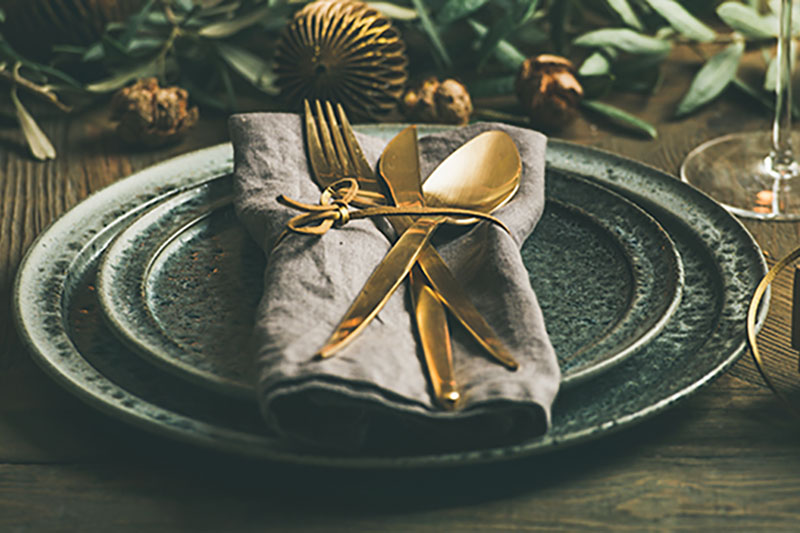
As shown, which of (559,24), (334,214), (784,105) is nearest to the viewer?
(334,214)

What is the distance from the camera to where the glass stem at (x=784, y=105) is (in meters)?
0.73

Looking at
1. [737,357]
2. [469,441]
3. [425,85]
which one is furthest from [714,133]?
[469,441]

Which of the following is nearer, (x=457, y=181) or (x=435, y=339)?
(x=435, y=339)

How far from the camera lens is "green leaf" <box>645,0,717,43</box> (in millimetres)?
944

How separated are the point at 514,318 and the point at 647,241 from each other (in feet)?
0.53

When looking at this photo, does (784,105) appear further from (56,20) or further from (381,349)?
(56,20)

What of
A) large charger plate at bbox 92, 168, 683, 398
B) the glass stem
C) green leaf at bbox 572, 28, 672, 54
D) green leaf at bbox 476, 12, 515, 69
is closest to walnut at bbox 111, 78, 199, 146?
large charger plate at bbox 92, 168, 683, 398

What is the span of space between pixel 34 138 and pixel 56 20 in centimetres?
18

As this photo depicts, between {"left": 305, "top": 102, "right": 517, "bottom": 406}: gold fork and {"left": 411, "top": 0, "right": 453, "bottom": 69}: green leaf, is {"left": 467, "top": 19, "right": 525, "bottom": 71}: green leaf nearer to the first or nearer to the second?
{"left": 411, "top": 0, "right": 453, "bottom": 69}: green leaf

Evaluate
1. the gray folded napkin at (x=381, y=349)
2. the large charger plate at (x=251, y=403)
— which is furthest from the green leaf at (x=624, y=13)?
the gray folded napkin at (x=381, y=349)

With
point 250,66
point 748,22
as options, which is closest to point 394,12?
point 250,66

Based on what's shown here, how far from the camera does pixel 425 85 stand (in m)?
0.87

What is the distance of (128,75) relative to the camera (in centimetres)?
94

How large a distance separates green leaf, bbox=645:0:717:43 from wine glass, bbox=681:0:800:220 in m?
0.15
